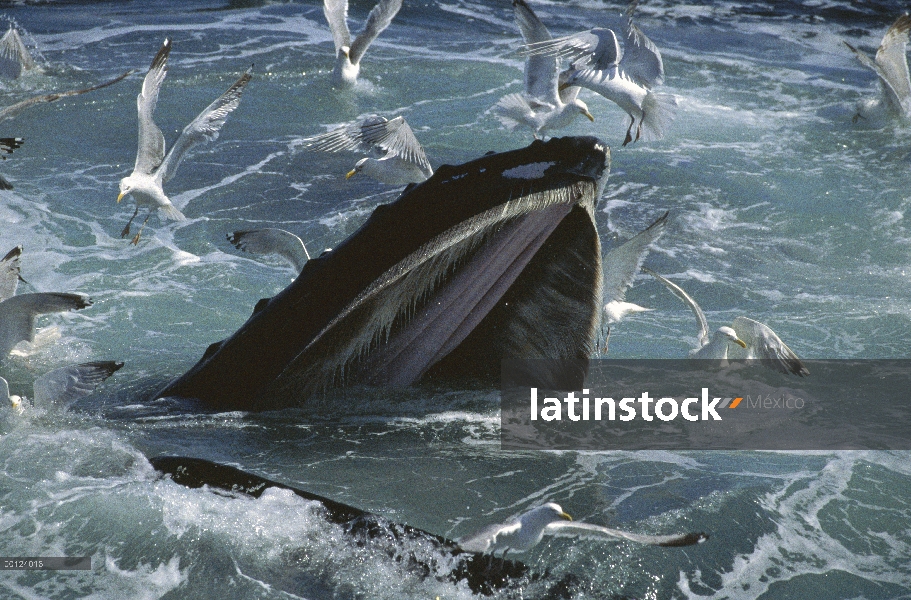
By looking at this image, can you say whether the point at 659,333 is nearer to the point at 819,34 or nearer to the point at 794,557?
the point at 794,557

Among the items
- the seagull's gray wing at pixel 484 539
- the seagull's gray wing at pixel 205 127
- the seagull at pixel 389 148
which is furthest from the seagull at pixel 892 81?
the seagull's gray wing at pixel 484 539

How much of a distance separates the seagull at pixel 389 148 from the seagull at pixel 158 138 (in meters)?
1.39

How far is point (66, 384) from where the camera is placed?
5980 millimetres

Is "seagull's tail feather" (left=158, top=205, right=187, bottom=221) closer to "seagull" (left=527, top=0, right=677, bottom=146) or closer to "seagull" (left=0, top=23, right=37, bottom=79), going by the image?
"seagull" (left=527, top=0, right=677, bottom=146)

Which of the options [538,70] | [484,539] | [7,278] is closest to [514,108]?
[538,70]

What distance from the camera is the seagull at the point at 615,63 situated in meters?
11.5

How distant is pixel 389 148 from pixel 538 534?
7897 millimetres

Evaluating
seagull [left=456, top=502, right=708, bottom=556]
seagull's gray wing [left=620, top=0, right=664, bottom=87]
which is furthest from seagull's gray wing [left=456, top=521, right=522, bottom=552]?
seagull's gray wing [left=620, top=0, right=664, bottom=87]

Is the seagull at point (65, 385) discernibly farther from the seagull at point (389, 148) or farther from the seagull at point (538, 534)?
the seagull at point (389, 148)

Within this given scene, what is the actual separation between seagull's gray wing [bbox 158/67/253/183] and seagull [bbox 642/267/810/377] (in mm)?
4935

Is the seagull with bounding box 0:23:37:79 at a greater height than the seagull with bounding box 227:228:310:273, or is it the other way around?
the seagull with bounding box 0:23:37:79

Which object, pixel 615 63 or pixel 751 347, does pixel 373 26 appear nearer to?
pixel 615 63

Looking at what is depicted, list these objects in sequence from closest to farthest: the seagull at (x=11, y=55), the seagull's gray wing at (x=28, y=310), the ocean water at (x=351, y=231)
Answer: the ocean water at (x=351, y=231) < the seagull's gray wing at (x=28, y=310) < the seagull at (x=11, y=55)

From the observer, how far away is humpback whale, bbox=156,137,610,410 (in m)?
4.56
